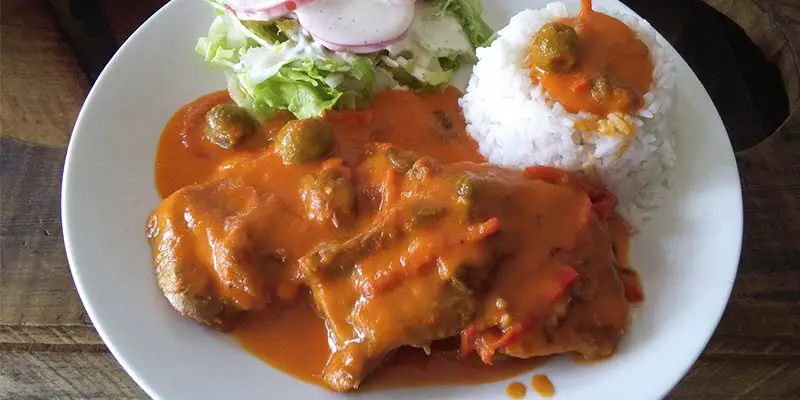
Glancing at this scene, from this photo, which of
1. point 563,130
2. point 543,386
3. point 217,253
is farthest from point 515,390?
point 217,253

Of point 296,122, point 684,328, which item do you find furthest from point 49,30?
point 684,328

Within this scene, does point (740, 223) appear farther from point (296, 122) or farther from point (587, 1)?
point (296, 122)

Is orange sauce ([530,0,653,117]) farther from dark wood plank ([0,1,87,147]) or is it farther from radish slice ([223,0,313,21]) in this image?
dark wood plank ([0,1,87,147])

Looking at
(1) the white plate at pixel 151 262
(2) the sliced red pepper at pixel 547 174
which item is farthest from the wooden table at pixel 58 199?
(2) the sliced red pepper at pixel 547 174

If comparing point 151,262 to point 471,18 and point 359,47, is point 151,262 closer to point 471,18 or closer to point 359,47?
point 359,47

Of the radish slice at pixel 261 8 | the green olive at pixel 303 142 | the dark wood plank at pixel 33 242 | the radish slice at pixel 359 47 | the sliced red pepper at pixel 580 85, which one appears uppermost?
the radish slice at pixel 261 8

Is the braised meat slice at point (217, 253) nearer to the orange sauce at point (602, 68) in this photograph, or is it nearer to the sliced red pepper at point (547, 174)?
the sliced red pepper at point (547, 174)
